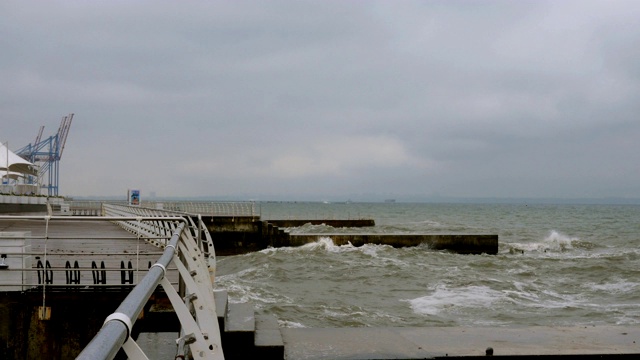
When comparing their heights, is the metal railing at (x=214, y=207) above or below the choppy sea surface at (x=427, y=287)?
above

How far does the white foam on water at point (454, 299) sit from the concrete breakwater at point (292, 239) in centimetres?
1327

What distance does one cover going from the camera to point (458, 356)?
5.84 m

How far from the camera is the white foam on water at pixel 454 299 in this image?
1308 centimetres

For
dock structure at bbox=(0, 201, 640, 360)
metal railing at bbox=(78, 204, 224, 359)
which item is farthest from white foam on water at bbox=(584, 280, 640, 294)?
metal railing at bbox=(78, 204, 224, 359)

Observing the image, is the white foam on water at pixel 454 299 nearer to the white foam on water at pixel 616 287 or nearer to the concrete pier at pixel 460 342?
the white foam on water at pixel 616 287

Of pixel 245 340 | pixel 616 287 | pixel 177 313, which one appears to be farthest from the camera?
pixel 616 287

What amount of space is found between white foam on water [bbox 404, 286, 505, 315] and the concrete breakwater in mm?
13267

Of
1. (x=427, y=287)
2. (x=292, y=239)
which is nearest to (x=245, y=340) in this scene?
(x=427, y=287)

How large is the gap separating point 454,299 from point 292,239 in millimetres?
16553

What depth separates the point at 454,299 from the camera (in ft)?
46.5

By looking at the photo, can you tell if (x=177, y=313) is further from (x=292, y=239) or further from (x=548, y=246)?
(x=548, y=246)

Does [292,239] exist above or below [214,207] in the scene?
below

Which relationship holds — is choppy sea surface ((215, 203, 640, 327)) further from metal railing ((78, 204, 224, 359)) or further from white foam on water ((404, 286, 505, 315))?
metal railing ((78, 204, 224, 359))

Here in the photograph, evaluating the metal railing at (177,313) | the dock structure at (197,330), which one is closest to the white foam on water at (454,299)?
the dock structure at (197,330)
